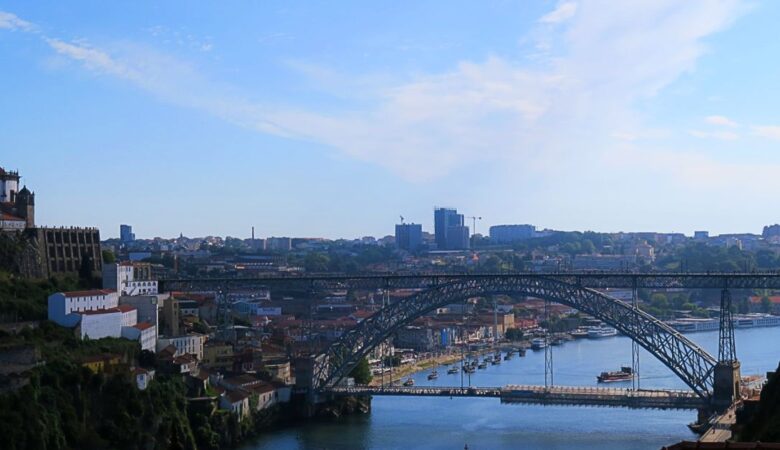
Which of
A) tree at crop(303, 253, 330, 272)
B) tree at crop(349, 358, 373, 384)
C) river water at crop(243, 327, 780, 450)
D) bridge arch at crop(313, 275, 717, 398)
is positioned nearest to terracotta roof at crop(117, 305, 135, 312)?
river water at crop(243, 327, 780, 450)

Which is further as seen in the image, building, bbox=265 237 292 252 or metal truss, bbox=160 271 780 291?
building, bbox=265 237 292 252

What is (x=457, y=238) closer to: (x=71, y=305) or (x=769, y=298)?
(x=769, y=298)

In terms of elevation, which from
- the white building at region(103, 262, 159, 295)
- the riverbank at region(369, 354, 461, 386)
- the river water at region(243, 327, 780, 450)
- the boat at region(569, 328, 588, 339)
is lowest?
the river water at region(243, 327, 780, 450)

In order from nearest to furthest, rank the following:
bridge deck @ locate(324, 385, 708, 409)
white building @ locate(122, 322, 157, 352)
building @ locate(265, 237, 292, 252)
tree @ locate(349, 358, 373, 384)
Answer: bridge deck @ locate(324, 385, 708, 409) < white building @ locate(122, 322, 157, 352) < tree @ locate(349, 358, 373, 384) < building @ locate(265, 237, 292, 252)

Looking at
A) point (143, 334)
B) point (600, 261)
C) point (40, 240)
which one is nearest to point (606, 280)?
point (143, 334)

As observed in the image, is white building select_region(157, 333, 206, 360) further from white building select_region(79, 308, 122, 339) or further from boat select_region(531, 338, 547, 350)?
boat select_region(531, 338, 547, 350)

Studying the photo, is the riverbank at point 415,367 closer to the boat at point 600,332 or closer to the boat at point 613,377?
the boat at point 613,377
